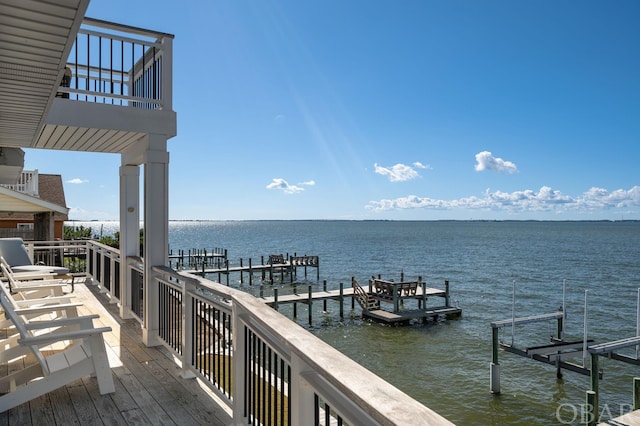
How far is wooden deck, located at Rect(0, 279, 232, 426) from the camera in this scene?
2998 millimetres

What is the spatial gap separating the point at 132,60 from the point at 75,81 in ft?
2.84

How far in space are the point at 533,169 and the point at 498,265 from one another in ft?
122

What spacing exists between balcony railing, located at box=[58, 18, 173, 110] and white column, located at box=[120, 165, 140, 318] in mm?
985

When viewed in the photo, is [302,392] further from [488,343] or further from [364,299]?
[364,299]

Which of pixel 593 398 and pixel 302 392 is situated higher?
pixel 302 392

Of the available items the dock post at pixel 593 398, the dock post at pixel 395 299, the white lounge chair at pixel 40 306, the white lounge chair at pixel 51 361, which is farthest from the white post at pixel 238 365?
the dock post at pixel 395 299

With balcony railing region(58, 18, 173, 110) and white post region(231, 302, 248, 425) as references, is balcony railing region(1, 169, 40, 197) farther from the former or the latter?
white post region(231, 302, 248, 425)

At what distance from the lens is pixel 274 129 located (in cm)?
4888

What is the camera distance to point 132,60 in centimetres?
570

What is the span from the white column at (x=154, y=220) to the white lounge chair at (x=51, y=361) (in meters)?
1.21

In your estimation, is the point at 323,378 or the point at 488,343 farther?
the point at 488,343

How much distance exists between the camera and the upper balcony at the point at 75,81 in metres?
1.72

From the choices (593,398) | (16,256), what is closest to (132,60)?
(16,256)

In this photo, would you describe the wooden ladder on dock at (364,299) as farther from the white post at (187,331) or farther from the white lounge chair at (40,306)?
the white post at (187,331)
